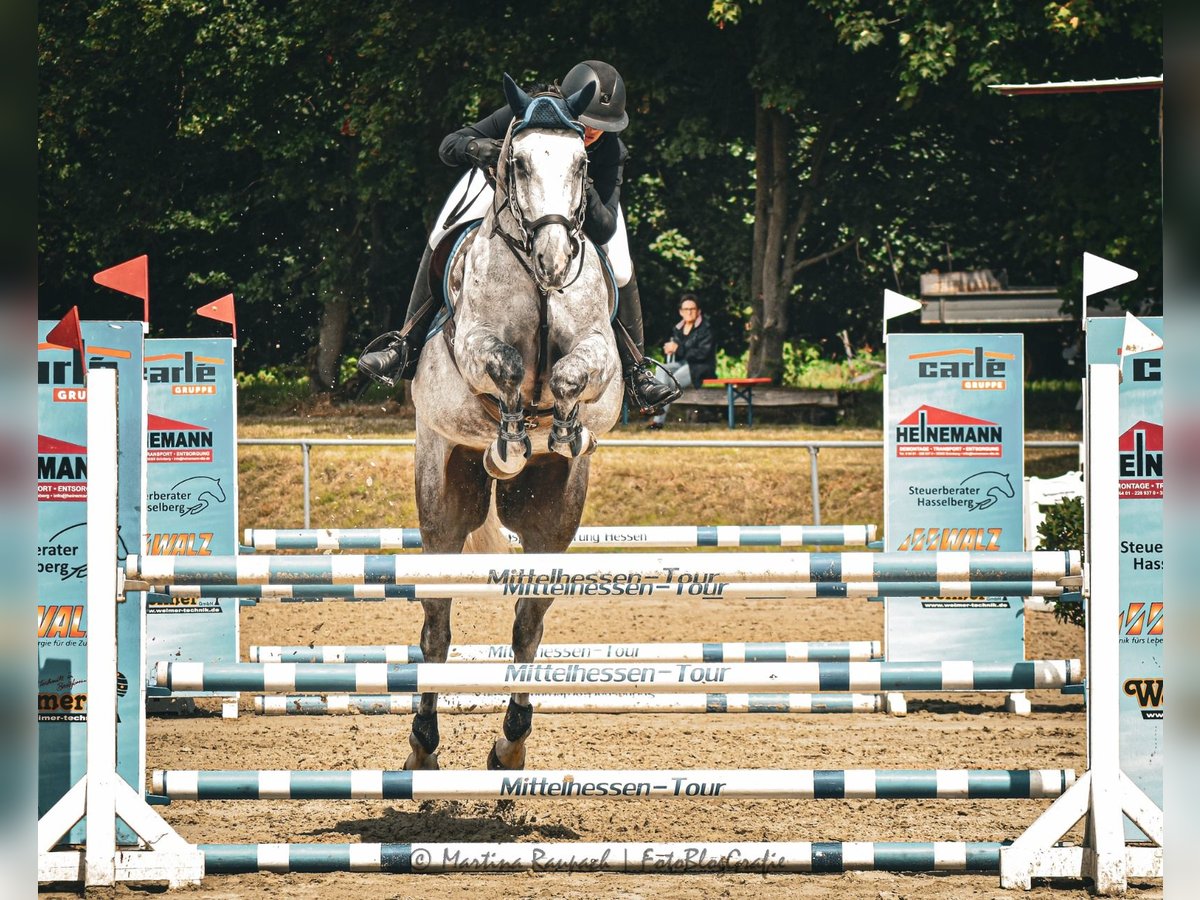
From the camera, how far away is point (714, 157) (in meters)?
23.1

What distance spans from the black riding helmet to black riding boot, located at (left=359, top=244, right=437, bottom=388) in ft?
3.10

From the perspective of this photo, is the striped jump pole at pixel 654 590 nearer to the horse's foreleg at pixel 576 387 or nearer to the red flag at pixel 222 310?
the horse's foreleg at pixel 576 387

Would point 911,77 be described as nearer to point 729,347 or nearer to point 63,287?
point 729,347

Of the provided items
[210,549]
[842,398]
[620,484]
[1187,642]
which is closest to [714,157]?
[842,398]

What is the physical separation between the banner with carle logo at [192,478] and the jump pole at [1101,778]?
15.8ft

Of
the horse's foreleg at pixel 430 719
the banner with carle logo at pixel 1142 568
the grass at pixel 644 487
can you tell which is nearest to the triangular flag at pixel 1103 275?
the banner with carle logo at pixel 1142 568

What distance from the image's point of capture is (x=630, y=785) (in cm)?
378

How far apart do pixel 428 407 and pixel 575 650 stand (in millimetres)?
1120

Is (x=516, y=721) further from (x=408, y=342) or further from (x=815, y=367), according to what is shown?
(x=815, y=367)

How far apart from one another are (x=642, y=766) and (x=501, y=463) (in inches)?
64.3

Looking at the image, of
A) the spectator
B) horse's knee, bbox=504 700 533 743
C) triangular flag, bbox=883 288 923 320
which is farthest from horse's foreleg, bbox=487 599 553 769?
the spectator

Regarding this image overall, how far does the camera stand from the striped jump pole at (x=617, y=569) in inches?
148

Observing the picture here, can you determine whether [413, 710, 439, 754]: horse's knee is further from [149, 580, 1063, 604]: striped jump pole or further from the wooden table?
the wooden table

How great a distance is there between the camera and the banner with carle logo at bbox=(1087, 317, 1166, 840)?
4.09 meters
